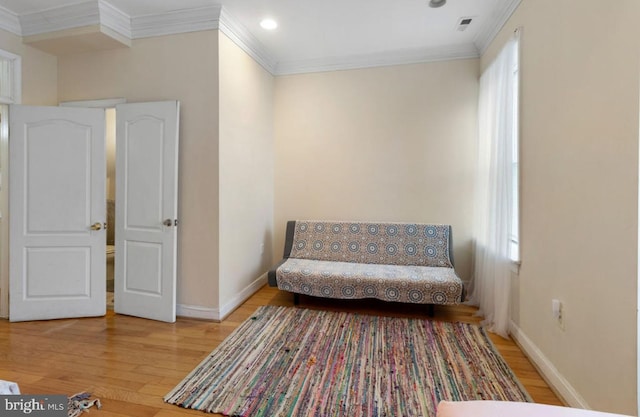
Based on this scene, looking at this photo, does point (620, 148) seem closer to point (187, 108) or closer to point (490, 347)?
point (490, 347)

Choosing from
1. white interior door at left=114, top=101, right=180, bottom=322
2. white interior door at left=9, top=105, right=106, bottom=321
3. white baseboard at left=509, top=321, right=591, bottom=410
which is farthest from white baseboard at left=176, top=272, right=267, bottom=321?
white baseboard at left=509, top=321, right=591, bottom=410

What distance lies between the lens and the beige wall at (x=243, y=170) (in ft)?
9.75

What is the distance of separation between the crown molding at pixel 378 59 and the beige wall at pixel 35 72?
237 cm

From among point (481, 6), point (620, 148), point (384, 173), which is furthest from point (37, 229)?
point (481, 6)

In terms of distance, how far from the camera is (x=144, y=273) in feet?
9.65

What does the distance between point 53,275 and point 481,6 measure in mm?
4582

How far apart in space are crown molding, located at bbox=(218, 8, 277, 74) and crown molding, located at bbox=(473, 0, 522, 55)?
2.31 m

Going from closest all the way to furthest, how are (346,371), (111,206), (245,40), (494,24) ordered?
(346,371), (494,24), (245,40), (111,206)

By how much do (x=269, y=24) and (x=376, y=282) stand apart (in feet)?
8.83

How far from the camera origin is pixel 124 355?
7.61ft

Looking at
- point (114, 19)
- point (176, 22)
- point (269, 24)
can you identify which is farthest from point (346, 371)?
point (114, 19)

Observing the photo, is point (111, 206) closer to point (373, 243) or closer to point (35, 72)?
point (35, 72)

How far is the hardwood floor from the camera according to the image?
189 centimetres

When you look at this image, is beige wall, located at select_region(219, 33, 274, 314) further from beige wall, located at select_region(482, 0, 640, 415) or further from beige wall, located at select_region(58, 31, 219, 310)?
beige wall, located at select_region(482, 0, 640, 415)
